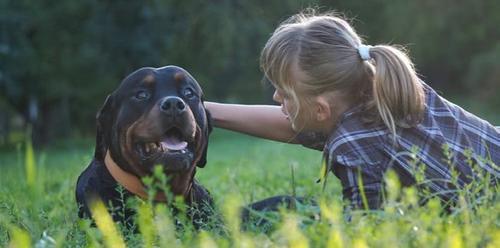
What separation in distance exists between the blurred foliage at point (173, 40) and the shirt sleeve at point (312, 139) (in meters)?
22.1

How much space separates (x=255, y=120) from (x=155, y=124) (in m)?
0.81

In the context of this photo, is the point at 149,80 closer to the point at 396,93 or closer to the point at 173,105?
the point at 173,105

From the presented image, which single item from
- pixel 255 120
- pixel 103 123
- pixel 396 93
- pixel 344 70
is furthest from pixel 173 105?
pixel 396 93

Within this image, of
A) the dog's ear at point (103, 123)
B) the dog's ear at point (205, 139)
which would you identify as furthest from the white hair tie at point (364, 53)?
the dog's ear at point (103, 123)

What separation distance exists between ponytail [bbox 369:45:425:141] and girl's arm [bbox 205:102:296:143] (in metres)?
1.10

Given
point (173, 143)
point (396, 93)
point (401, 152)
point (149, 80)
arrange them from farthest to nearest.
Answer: point (149, 80) → point (173, 143) → point (396, 93) → point (401, 152)

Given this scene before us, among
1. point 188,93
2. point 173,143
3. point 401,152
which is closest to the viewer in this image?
point 401,152

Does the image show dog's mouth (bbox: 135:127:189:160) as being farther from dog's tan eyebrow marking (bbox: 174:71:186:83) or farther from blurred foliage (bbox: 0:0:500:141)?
blurred foliage (bbox: 0:0:500:141)

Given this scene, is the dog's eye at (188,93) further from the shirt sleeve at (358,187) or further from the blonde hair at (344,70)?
the shirt sleeve at (358,187)

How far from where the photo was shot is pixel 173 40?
95.9 feet

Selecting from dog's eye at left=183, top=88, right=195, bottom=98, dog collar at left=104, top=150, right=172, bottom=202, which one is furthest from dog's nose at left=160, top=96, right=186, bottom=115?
dog collar at left=104, top=150, right=172, bottom=202

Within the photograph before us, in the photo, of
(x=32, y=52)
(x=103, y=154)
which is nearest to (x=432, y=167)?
(x=103, y=154)

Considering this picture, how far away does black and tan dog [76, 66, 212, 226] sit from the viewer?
179 inches

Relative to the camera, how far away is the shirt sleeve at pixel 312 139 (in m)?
4.69
